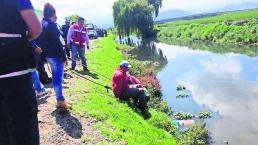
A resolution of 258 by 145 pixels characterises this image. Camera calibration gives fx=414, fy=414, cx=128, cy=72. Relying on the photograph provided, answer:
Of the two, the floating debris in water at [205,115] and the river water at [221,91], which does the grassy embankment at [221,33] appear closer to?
the river water at [221,91]

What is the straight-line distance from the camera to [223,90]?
23.8 metres

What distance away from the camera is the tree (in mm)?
71875

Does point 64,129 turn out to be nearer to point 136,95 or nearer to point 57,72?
point 57,72

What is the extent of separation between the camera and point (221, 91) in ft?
77.0

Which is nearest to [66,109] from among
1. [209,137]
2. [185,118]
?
[209,137]

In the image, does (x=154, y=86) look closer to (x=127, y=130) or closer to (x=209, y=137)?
(x=209, y=137)

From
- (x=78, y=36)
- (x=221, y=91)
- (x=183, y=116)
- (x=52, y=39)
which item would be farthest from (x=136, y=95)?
(x=221, y=91)

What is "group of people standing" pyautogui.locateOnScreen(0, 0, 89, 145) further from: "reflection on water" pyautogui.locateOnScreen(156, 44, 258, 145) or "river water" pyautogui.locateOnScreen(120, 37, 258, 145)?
"reflection on water" pyautogui.locateOnScreen(156, 44, 258, 145)

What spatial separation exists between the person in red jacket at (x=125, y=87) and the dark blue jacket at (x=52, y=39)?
364 cm

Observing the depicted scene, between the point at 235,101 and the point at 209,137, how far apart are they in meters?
6.83

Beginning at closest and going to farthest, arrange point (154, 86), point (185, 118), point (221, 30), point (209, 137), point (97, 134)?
point (97, 134) → point (209, 137) → point (185, 118) → point (154, 86) → point (221, 30)

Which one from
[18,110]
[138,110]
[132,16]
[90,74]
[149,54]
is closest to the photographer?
[18,110]

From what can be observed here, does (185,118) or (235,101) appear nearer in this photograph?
(185,118)

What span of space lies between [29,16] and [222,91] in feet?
66.7
